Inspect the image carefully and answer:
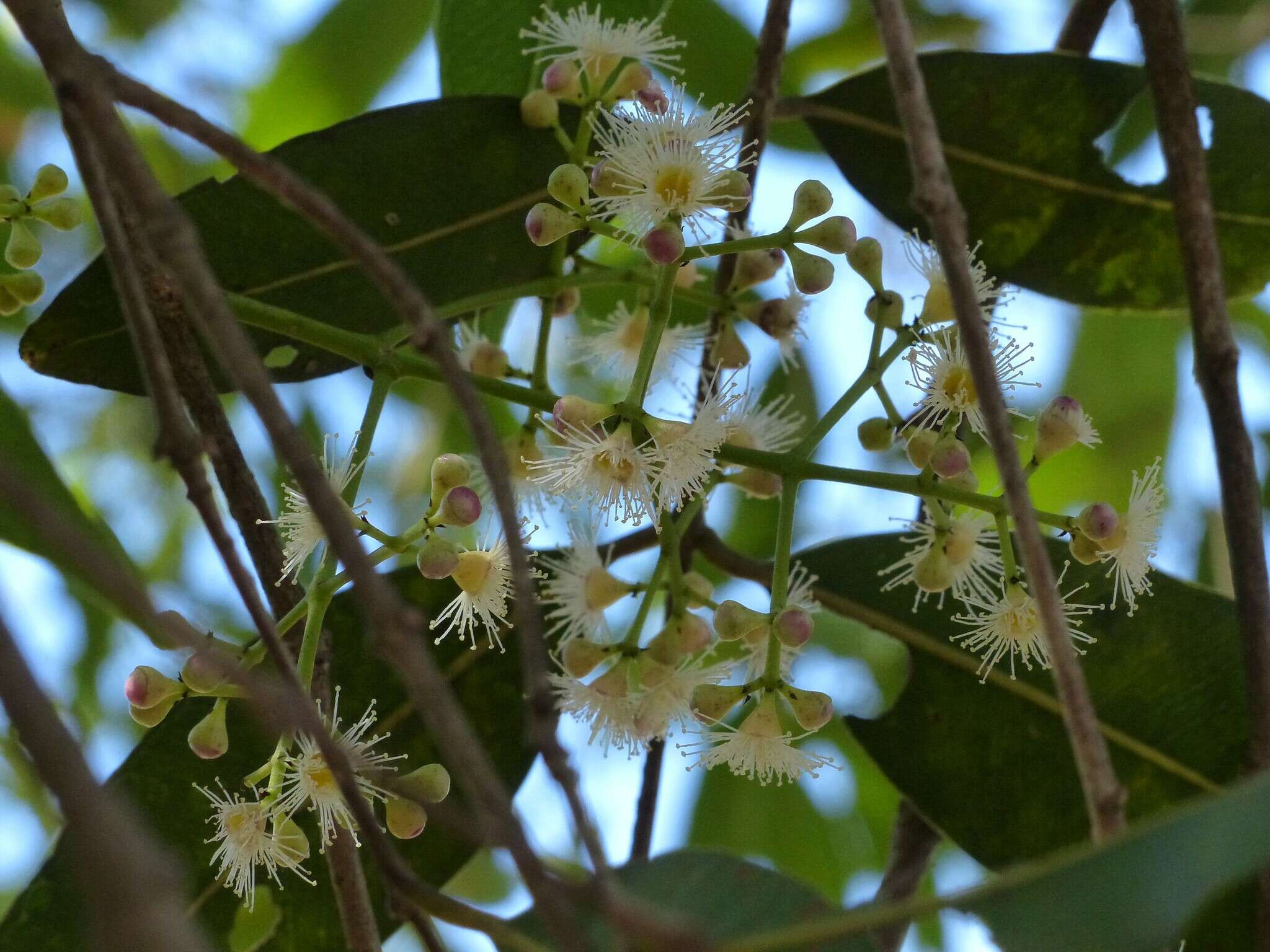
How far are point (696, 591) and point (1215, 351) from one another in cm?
52

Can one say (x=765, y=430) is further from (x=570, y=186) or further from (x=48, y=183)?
(x=48, y=183)

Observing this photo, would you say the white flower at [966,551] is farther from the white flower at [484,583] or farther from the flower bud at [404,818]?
the flower bud at [404,818]

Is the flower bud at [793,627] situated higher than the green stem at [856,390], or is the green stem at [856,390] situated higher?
the green stem at [856,390]

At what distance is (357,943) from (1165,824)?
0.49 m

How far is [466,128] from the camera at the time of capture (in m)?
1.36

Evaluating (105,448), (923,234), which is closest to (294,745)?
(923,234)

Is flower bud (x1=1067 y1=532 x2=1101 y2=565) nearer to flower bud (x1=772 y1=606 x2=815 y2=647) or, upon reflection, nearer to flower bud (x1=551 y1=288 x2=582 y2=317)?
flower bud (x1=772 y1=606 x2=815 y2=647)

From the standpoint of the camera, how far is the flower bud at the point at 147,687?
3.33 feet

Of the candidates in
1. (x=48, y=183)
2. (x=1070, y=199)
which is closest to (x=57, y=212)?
(x=48, y=183)

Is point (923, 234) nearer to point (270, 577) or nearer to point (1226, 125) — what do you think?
point (1226, 125)

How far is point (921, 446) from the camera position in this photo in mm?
1156

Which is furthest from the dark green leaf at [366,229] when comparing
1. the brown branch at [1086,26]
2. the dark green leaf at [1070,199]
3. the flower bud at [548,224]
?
the brown branch at [1086,26]

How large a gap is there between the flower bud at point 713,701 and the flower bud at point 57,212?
677 mm

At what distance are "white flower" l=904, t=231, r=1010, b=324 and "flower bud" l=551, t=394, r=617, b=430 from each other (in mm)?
301
